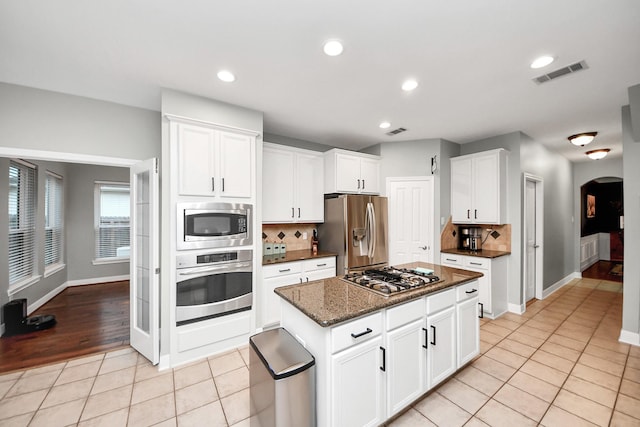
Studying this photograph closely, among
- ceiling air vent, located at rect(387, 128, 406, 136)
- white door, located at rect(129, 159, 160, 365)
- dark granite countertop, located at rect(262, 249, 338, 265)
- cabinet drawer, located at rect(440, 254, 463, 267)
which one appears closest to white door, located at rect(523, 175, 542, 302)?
cabinet drawer, located at rect(440, 254, 463, 267)

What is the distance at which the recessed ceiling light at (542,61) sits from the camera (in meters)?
2.06

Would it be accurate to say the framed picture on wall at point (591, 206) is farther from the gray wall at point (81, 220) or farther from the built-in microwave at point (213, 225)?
the gray wall at point (81, 220)

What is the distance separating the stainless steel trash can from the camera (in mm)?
1393

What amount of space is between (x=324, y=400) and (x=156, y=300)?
193 cm

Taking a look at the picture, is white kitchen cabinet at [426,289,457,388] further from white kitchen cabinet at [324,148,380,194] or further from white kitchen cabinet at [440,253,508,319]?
white kitchen cabinet at [324,148,380,194]

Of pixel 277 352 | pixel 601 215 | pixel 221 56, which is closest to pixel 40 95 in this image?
pixel 221 56

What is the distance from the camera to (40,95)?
2465 millimetres

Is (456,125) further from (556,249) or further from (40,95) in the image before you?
(40,95)

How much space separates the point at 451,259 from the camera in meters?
3.98

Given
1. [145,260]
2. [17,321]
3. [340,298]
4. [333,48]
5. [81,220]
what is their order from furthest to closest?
[81,220]
[17,321]
[145,260]
[333,48]
[340,298]

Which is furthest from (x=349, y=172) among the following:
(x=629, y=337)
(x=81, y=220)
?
(x=81, y=220)

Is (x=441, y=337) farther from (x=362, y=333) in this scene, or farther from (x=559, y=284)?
(x=559, y=284)

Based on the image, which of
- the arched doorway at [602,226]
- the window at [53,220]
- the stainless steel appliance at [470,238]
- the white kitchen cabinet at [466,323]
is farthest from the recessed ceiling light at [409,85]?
the arched doorway at [602,226]

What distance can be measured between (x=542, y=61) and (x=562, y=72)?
0.36m
